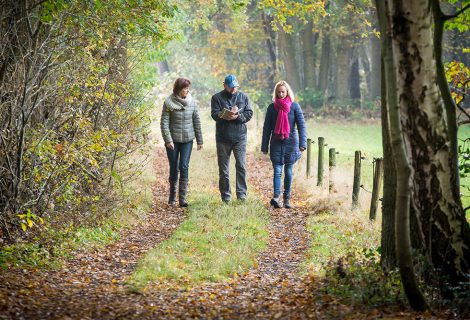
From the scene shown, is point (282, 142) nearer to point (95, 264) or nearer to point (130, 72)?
point (130, 72)

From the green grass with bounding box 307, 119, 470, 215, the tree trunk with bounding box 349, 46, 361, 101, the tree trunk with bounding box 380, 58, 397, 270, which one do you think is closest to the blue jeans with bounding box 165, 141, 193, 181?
the tree trunk with bounding box 380, 58, 397, 270

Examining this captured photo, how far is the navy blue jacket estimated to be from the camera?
12.1 metres

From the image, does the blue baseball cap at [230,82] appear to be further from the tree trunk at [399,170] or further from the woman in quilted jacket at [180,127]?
the tree trunk at [399,170]

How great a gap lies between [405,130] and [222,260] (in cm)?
310

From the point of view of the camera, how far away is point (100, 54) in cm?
1066

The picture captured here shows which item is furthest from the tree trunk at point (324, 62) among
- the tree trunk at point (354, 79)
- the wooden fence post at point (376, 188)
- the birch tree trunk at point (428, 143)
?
the birch tree trunk at point (428, 143)

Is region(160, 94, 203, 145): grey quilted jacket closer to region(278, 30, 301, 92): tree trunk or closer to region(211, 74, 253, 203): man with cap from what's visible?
region(211, 74, 253, 203): man with cap

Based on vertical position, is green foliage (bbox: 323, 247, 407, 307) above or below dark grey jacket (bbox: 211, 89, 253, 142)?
below

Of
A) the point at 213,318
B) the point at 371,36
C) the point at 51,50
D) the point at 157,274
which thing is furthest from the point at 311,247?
the point at 371,36

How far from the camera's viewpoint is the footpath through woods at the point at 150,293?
238 inches

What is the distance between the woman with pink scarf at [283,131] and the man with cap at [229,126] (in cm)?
41

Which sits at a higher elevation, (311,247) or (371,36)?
(371,36)

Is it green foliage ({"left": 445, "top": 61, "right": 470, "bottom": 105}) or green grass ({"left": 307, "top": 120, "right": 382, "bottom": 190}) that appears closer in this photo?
green foliage ({"left": 445, "top": 61, "right": 470, "bottom": 105})

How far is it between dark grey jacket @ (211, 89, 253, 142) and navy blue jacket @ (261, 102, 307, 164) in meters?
0.39
